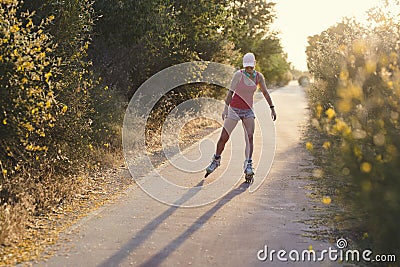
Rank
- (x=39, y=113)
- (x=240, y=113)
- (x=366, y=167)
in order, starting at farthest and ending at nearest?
(x=240, y=113), (x=39, y=113), (x=366, y=167)

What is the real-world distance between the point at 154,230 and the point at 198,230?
0.49 m

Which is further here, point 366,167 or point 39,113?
point 39,113

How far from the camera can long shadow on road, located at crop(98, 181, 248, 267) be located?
540 centimetres

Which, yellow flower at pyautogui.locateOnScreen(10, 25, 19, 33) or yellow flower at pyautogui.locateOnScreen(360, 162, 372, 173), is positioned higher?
yellow flower at pyautogui.locateOnScreen(10, 25, 19, 33)

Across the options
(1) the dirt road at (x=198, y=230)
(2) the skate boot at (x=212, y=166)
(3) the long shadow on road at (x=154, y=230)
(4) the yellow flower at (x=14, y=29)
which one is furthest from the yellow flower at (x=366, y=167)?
(2) the skate boot at (x=212, y=166)

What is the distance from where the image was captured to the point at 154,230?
644 centimetres

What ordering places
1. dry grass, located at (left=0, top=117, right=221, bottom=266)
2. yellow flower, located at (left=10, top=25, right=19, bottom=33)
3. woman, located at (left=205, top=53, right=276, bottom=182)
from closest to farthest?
dry grass, located at (left=0, top=117, right=221, bottom=266) → yellow flower, located at (left=10, top=25, right=19, bottom=33) → woman, located at (left=205, top=53, right=276, bottom=182)

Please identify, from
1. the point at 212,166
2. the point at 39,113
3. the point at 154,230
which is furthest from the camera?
the point at 212,166

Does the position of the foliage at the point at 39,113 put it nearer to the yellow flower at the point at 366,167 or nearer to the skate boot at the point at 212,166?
the skate boot at the point at 212,166

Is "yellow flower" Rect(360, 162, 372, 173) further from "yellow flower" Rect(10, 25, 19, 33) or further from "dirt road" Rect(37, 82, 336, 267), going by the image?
"yellow flower" Rect(10, 25, 19, 33)

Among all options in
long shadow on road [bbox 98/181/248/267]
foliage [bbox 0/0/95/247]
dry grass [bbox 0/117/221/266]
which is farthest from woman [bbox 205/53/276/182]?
foliage [bbox 0/0/95/247]

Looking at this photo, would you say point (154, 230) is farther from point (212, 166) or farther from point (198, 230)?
point (212, 166)

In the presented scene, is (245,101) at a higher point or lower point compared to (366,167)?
higher

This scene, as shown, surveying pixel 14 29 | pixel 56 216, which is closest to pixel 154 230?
pixel 56 216
